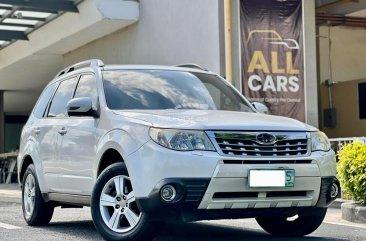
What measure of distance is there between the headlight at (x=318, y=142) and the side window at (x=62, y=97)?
2859 mm

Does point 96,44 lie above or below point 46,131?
above

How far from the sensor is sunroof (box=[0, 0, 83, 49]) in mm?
17047

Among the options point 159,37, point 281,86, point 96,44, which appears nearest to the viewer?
point 281,86

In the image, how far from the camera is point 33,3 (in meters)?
16.9

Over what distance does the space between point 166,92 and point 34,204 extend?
223cm

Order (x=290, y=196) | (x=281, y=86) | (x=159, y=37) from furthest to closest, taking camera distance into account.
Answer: (x=159, y=37) → (x=281, y=86) → (x=290, y=196)

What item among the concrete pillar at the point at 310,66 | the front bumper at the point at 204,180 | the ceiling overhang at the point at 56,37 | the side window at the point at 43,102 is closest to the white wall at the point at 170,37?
the ceiling overhang at the point at 56,37

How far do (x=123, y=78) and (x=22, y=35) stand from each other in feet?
46.7

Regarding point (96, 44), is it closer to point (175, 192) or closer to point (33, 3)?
point (33, 3)

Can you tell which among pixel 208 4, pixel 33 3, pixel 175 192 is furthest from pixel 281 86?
pixel 175 192

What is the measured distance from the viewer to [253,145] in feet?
19.3

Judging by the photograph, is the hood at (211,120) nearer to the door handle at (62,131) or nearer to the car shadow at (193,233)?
the car shadow at (193,233)

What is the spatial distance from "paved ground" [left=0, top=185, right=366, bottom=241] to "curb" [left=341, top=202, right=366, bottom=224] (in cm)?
10

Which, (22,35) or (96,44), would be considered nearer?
(96,44)
